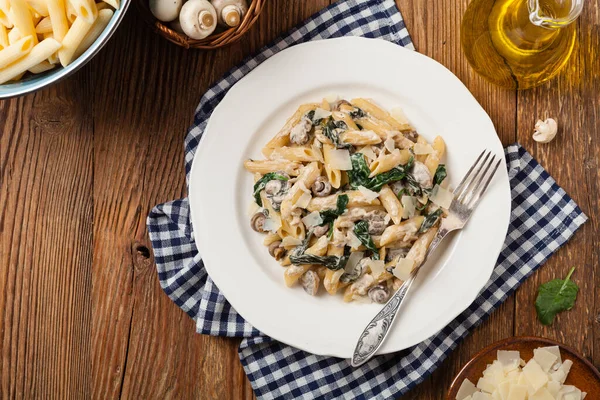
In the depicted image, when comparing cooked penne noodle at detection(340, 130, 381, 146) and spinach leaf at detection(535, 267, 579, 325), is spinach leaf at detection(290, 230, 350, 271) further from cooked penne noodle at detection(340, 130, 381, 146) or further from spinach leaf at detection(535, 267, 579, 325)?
spinach leaf at detection(535, 267, 579, 325)

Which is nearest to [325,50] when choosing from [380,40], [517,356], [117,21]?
[380,40]

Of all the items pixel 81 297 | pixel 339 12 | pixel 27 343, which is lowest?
pixel 27 343

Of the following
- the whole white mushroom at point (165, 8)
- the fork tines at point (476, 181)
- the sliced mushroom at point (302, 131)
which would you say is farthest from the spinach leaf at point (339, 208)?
the whole white mushroom at point (165, 8)

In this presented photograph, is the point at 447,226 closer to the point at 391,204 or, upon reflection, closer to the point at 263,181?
the point at 391,204

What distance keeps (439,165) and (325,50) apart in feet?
1.67

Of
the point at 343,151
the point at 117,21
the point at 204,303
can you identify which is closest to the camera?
the point at 117,21

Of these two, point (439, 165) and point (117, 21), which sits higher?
point (117, 21)

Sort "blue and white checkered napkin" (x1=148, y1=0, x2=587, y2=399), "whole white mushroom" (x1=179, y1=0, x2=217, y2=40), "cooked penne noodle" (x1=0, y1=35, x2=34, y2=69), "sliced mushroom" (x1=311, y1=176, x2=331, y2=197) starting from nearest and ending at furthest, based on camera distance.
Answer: "cooked penne noodle" (x1=0, y1=35, x2=34, y2=69) → "whole white mushroom" (x1=179, y1=0, x2=217, y2=40) → "sliced mushroom" (x1=311, y1=176, x2=331, y2=197) → "blue and white checkered napkin" (x1=148, y1=0, x2=587, y2=399)

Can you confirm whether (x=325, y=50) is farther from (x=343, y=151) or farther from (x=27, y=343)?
(x=27, y=343)

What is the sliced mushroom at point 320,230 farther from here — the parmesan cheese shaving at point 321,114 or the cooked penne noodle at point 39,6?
the cooked penne noodle at point 39,6

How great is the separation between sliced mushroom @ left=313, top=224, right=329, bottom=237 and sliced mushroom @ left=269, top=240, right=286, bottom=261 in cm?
12

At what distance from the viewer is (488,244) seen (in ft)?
6.56

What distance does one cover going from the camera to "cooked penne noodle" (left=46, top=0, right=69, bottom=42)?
1752 millimetres

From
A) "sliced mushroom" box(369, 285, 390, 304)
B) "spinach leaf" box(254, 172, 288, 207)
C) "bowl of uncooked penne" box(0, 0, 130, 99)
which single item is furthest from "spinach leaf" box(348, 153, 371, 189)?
"bowl of uncooked penne" box(0, 0, 130, 99)
